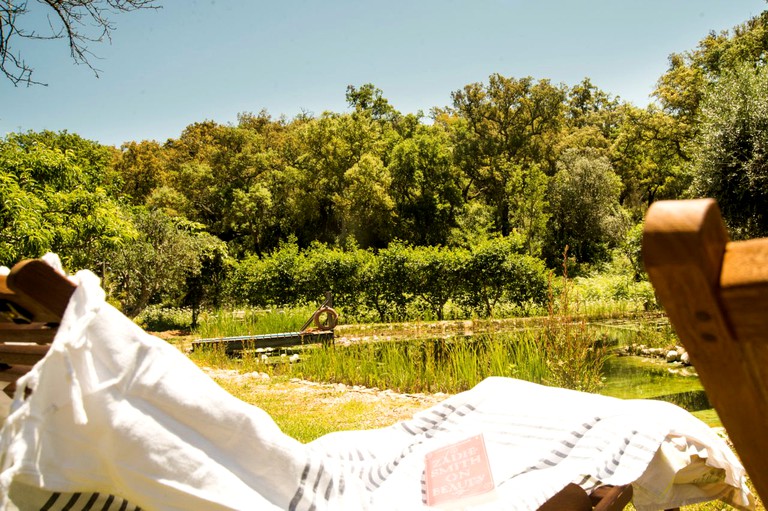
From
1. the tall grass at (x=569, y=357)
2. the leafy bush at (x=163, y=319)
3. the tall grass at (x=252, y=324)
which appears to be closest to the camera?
the tall grass at (x=569, y=357)

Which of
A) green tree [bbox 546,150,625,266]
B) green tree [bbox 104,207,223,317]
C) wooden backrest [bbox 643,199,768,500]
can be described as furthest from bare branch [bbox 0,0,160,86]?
green tree [bbox 546,150,625,266]

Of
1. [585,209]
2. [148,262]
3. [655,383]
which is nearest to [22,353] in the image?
[655,383]

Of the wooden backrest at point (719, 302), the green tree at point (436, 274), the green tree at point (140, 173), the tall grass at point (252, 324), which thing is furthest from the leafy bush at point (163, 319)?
the wooden backrest at point (719, 302)

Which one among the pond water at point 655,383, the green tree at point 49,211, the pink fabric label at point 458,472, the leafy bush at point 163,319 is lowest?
the pond water at point 655,383

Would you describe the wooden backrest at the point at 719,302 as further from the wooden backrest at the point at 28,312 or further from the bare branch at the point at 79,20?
the bare branch at the point at 79,20

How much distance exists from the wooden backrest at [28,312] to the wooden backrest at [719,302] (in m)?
1.07

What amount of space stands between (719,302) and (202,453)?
3.42 feet

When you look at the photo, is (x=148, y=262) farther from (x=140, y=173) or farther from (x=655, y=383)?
(x=140, y=173)

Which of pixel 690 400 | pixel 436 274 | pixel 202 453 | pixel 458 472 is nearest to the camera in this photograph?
pixel 202 453

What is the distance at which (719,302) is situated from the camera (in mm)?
483

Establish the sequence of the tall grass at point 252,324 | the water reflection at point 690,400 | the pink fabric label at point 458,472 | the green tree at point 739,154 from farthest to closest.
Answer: the green tree at point 739,154 → the tall grass at point 252,324 → the water reflection at point 690,400 → the pink fabric label at point 458,472

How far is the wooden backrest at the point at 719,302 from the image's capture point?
0.45 meters

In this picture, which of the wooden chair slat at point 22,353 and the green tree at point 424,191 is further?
the green tree at point 424,191

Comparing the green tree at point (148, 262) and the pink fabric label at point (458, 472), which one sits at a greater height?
the green tree at point (148, 262)
